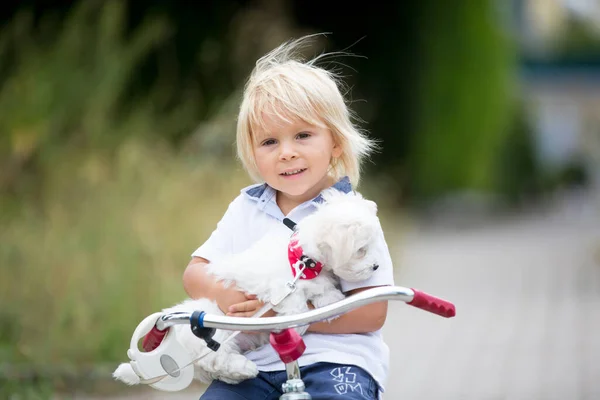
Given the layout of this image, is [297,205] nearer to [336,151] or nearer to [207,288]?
[336,151]

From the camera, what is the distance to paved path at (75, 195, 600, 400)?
5.45m

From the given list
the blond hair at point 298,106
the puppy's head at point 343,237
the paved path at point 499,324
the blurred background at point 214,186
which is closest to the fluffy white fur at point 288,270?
the puppy's head at point 343,237

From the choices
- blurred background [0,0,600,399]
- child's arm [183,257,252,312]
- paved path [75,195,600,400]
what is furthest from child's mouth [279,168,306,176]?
paved path [75,195,600,400]

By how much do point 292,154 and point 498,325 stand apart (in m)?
4.95

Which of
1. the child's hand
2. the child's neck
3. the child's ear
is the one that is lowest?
the child's hand

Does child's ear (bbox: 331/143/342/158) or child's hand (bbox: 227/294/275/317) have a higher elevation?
child's ear (bbox: 331/143/342/158)

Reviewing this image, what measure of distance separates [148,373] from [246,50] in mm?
8326

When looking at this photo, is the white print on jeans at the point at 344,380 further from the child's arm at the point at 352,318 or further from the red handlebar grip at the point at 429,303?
the red handlebar grip at the point at 429,303

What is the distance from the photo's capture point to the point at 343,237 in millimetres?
2348

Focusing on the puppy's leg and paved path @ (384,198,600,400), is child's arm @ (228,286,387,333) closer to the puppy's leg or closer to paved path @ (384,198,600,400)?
the puppy's leg

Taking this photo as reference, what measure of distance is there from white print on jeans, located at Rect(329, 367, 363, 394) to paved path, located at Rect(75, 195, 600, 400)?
2.72 m

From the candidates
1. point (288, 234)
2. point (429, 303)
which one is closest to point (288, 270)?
point (288, 234)

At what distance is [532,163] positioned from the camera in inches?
827

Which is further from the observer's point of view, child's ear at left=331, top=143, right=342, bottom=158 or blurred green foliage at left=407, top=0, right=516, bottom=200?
blurred green foliage at left=407, top=0, right=516, bottom=200
